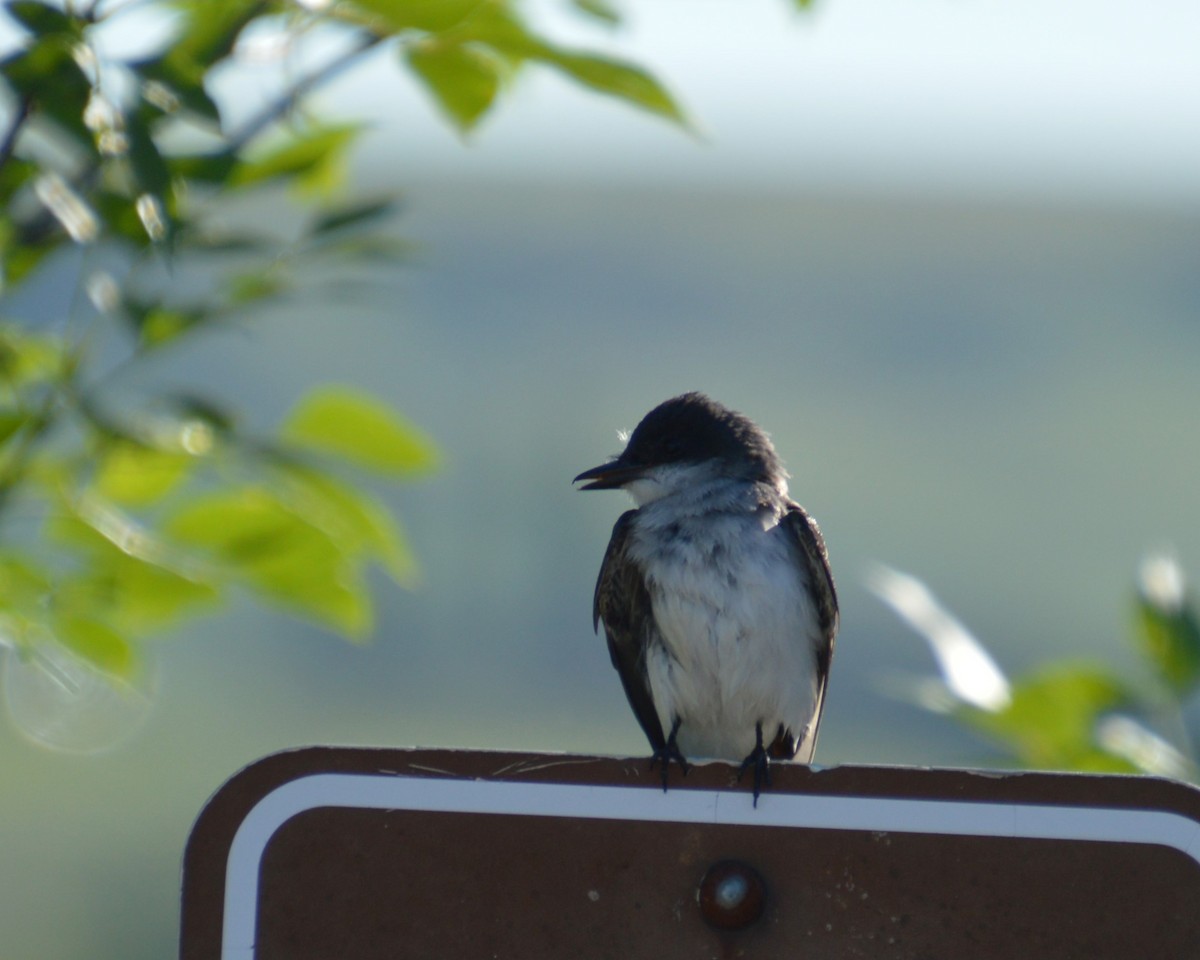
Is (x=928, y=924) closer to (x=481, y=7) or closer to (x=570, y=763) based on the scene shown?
(x=570, y=763)

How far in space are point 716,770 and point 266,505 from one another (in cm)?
66

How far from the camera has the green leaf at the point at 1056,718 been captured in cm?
217

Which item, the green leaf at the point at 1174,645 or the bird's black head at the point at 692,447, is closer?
the green leaf at the point at 1174,645

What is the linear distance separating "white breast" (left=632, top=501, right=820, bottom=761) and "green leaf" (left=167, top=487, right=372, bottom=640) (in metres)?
1.22

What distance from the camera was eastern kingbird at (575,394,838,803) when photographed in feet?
9.89

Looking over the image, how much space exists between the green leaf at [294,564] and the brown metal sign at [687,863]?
180 mm

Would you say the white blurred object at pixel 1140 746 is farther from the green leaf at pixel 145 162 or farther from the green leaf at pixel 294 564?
the green leaf at pixel 145 162

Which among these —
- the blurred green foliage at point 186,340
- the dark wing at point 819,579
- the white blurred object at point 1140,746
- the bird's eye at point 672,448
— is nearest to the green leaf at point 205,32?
the blurred green foliage at point 186,340

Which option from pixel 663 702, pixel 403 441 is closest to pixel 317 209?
pixel 403 441

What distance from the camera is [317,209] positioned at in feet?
6.93

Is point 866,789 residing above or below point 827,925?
above

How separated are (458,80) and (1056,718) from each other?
1245 millimetres

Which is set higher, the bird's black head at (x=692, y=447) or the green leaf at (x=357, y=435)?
the bird's black head at (x=692, y=447)

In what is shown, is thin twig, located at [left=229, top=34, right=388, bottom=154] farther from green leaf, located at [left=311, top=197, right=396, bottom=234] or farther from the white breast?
the white breast
